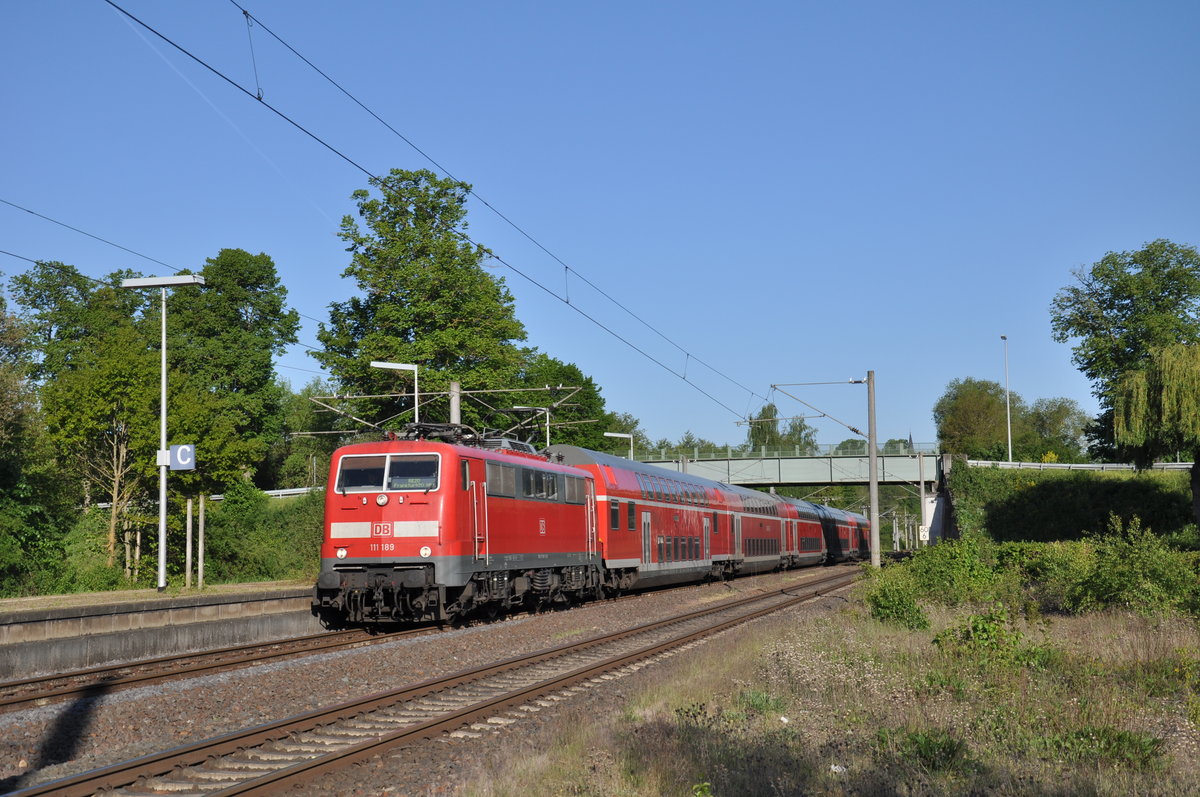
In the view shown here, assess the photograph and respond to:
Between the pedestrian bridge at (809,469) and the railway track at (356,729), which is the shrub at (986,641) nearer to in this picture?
the railway track at (356,729)

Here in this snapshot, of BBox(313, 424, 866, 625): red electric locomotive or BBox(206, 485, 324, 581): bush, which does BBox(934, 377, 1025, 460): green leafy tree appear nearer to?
BBox(206, 485, 324, 581): bush

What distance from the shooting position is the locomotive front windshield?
1938 centimetres

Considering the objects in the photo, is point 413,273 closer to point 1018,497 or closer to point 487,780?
point 1018,497

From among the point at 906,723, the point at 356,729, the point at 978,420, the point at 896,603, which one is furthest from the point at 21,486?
the point at 978,420

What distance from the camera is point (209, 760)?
8.82 metres

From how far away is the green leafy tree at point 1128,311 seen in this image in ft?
164

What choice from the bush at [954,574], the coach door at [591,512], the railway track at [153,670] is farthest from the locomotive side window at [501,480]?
the bush at [954,574]

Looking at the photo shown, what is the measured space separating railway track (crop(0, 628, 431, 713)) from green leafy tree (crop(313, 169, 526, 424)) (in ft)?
84.7

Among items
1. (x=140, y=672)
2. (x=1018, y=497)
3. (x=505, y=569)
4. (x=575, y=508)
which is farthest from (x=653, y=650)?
(x=1018, y=497)

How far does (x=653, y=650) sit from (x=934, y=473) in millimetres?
50861

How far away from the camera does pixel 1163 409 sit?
3303cm

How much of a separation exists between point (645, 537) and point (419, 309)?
17.7 m

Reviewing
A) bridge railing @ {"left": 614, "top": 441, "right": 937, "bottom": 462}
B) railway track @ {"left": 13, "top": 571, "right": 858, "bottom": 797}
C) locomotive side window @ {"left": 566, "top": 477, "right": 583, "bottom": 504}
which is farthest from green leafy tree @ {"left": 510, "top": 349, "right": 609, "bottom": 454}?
railway track @ {"left": 13, "top": 571, "right": 858, "bottom": 797}

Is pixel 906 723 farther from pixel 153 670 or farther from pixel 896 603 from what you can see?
pixel 153 670
